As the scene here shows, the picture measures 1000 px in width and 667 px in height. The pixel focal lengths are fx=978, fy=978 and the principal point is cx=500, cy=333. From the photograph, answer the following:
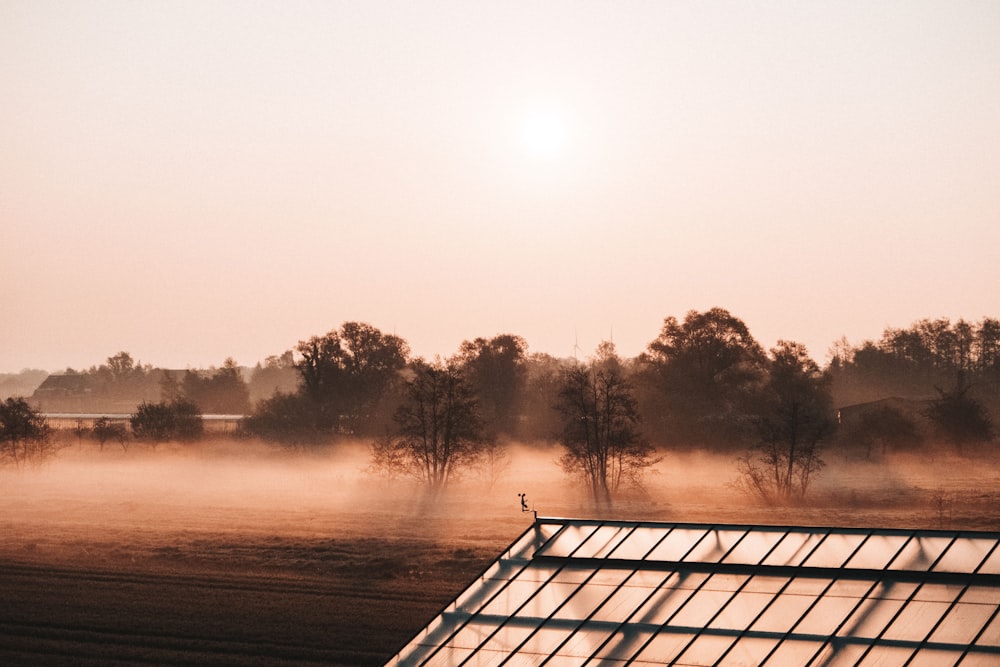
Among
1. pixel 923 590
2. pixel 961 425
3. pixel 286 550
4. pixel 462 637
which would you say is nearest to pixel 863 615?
pixel 923 590

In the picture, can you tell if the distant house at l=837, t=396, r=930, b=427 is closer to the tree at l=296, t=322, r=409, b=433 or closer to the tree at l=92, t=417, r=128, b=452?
the tree at l=296, t=322, r=409, b=433

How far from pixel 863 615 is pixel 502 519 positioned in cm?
4210

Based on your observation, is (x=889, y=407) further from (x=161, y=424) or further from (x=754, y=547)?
(x=161, y=424)

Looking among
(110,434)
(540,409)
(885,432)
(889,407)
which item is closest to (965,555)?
(885,432)

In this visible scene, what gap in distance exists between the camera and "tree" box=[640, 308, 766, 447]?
94.8 m

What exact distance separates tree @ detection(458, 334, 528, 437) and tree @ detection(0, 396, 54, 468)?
143ft

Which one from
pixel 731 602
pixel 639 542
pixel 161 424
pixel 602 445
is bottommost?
pixel 602 445

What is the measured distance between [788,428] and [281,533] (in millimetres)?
38356

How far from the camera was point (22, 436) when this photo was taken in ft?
304

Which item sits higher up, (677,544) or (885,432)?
(677,544)

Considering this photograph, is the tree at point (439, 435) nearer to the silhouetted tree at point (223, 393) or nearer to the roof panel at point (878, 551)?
the roof panel at point (878, 551)

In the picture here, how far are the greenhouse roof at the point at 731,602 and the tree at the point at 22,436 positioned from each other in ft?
262

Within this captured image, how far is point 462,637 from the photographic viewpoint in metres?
22.1

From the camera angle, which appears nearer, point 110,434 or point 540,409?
point 110,434
